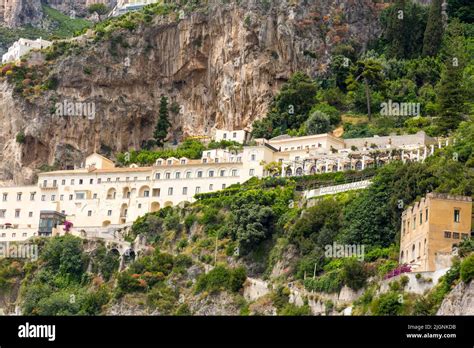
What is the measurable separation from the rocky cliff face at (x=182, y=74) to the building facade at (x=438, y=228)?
155 ft

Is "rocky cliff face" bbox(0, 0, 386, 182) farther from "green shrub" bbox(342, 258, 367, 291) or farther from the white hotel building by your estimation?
"green shrub" bbox(342, 258, 367, 291)

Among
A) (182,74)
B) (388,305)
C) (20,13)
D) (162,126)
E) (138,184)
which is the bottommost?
(388,305)

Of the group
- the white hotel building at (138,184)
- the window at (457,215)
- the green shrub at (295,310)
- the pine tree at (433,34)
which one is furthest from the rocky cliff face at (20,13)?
the window at (457,215)

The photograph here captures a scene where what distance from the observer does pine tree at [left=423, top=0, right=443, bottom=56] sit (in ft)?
359

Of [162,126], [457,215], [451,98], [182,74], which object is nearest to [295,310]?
[457,215]

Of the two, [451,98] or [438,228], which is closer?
[438,228]

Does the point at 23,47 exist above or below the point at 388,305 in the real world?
above

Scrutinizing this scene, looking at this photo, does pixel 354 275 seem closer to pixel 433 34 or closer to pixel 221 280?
pixel 221 280

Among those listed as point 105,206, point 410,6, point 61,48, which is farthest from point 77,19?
point 105,206

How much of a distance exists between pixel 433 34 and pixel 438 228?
171 ft

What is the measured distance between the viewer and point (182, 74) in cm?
11488

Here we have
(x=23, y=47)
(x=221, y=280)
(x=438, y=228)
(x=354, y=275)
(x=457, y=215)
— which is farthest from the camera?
(x=23, y=47)

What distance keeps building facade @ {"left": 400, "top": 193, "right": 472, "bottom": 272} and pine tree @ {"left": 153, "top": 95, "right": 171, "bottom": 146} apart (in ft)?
155

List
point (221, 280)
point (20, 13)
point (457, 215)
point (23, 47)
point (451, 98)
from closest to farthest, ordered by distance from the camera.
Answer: point (457, 215), point (221, 280), point (451, 98), point (23, 47), point (20, 13)
